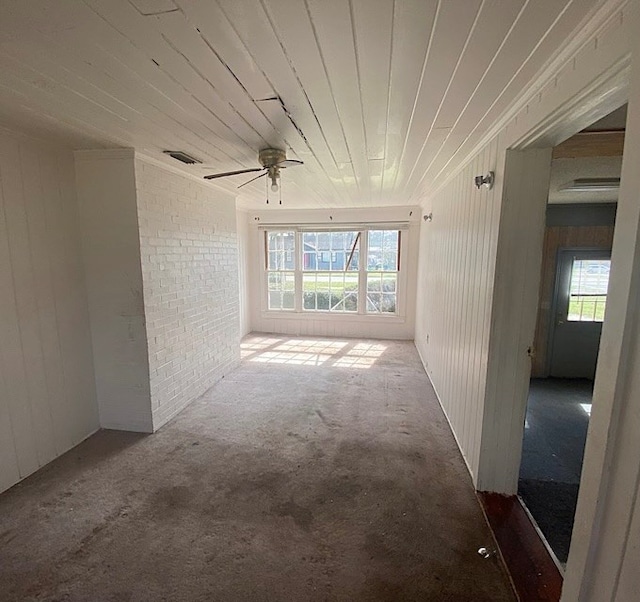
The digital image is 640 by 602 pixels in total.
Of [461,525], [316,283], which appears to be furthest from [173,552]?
[316,283]

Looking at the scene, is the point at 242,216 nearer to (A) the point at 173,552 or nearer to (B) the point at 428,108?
(B) the point at 428,108

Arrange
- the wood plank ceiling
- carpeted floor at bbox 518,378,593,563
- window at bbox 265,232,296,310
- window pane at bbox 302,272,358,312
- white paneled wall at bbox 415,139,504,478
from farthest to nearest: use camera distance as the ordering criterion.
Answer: window at bbox 265,232,296,310 < window pane at bbox 302,272,358,312 < white paneled wall at bbox 415,139,504,478 < carpeted floor at bbox 518,378,593,563 < the wood plank ceiling

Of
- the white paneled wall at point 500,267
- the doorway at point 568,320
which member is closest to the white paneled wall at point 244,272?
the white paneled wall at point 500,267

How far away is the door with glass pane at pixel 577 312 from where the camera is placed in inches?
176

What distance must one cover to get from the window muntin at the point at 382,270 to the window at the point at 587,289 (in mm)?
2470

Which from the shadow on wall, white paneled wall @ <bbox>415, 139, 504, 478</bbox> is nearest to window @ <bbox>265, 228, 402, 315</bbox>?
the shadow on wall

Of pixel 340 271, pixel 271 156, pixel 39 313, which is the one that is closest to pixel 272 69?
pixel 271 156

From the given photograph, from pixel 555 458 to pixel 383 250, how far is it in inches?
154

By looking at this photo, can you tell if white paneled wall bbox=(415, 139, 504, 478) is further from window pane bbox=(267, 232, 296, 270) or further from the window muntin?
window pane bbox=(267, 232, 296, 270)

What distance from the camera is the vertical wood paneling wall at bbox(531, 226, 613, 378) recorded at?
172 inches

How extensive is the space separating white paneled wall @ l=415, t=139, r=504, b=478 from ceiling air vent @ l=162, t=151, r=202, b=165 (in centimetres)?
220

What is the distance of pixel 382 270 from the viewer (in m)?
5.85

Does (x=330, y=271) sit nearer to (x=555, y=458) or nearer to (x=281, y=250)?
(x=281, y=250)

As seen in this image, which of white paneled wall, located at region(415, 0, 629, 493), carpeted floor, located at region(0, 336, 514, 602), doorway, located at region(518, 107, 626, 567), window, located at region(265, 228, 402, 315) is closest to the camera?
white paneled wall, located at region(415, 0, 629, 493)
